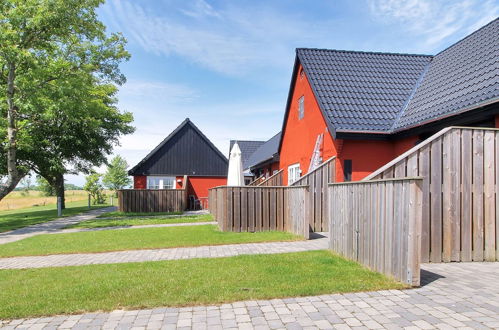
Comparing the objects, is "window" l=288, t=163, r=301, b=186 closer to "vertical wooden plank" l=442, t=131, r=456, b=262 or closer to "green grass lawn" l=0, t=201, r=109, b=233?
"vertical wooden plank" l=442, t=131, r=456, b=262

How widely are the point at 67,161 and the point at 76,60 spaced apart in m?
12.1

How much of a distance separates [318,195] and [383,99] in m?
4.42

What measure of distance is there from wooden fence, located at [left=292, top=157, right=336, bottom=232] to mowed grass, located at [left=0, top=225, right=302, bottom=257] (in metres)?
1.35

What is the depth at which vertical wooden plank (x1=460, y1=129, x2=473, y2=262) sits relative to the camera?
20.2 ft

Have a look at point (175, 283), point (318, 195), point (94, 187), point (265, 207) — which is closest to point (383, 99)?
point (318, 195)

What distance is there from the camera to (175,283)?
5.01 metres

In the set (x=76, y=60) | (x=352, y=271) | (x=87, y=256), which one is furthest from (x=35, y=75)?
(x=352, y=271)

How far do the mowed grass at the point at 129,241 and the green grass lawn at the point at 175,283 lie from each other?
2.02m

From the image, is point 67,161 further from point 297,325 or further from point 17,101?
point 297,325

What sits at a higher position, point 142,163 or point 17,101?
point 17,101

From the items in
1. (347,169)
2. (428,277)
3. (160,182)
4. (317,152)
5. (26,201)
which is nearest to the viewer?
(428,277)

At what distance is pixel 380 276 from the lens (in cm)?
515

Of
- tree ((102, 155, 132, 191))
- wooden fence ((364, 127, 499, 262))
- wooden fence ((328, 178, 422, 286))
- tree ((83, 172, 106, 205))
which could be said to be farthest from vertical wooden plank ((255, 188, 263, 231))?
tree ((102, 155, 132, 191))

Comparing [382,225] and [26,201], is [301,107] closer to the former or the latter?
[382,225]
